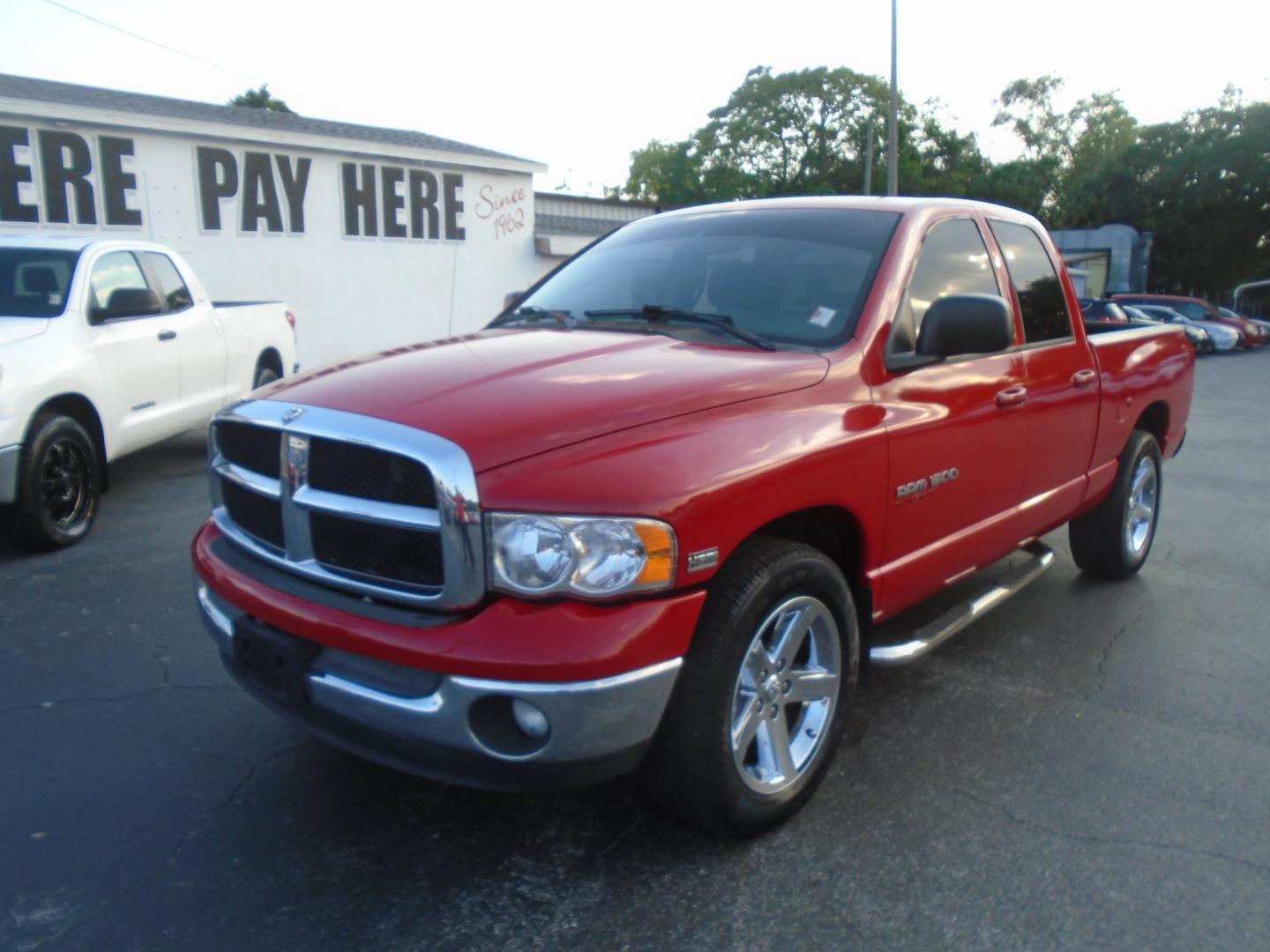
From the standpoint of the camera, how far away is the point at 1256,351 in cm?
2966

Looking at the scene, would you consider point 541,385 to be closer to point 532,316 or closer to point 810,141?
point 532,316

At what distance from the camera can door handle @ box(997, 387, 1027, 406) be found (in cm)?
387

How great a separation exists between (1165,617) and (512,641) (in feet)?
12.5

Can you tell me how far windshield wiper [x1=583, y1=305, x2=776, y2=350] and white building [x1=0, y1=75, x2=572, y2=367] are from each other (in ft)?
40.7

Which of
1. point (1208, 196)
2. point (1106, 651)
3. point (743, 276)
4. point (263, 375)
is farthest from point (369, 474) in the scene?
point (1208, 196)

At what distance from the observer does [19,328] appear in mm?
5957

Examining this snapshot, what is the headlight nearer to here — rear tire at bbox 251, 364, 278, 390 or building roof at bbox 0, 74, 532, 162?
rear tire at bbox 251, 364, 278, 390

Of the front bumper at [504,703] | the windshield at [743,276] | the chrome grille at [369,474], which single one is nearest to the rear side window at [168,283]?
the windshield at [743,276]

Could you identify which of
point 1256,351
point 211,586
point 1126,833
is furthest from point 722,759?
point 1256,351

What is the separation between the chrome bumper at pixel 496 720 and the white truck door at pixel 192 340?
18.6 ft

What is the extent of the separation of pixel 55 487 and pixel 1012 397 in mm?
5025

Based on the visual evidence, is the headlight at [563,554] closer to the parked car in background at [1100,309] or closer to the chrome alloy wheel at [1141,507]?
the chrome alloy wheel at [1141,507]

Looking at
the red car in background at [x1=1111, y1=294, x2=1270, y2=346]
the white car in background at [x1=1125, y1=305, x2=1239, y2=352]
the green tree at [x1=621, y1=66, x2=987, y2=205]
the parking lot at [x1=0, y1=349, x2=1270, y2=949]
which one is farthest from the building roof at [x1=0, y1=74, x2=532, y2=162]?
the green tree at [x1=621, y1=66, x2=987, y2=205]

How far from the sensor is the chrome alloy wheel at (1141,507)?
17.9ft
